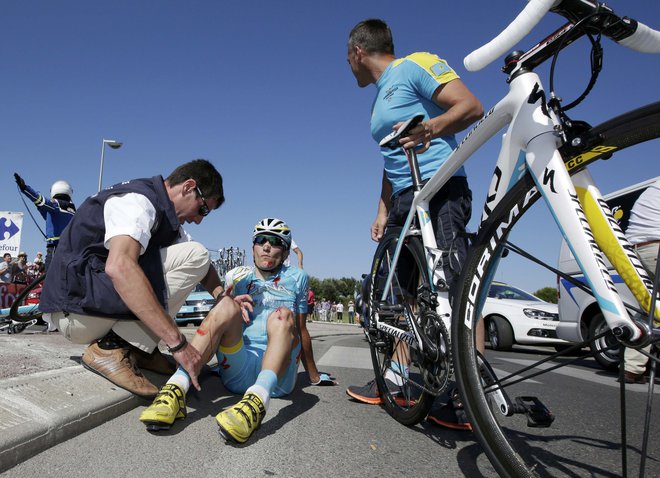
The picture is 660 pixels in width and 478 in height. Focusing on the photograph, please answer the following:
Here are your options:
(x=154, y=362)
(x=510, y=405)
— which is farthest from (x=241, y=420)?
(x=154, y=362)

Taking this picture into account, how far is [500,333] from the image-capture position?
8875 millimetres

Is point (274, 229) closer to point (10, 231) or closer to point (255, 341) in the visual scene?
point (255, 341)

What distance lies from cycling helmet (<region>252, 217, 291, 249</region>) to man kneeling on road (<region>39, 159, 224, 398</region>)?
1.81ft

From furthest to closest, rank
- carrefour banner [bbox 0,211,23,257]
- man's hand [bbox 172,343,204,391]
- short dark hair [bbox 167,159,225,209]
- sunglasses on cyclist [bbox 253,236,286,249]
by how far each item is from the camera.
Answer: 1. carrefour banner [bbox 0,211,23,257]
2. sunglasses on cyclist [bbox 253,236,286,249]
3. short dark hair [bbox 167,159,225,209]
4. man's hand [bbox 172,343,204,391]

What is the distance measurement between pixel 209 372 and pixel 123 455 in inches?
66.6

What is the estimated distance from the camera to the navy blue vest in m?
2.38

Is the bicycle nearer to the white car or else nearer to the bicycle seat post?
the bicycle seat post

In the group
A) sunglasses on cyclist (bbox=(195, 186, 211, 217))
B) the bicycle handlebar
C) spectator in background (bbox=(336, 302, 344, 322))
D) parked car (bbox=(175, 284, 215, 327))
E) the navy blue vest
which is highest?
the bicycle handlebar

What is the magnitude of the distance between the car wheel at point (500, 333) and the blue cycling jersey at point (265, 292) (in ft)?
22.1

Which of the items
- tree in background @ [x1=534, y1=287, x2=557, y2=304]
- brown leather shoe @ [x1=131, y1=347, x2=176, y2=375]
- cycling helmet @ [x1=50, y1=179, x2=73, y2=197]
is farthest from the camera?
tree in background @ [x1=534, y1=287, x2=557, y2=304]

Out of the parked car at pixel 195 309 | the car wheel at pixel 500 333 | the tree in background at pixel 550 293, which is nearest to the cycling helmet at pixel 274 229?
the tree in background at pixel 550 293

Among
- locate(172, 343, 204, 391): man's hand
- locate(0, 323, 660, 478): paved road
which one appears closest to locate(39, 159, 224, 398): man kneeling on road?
locate(172, 343, 204, 391): man's hand

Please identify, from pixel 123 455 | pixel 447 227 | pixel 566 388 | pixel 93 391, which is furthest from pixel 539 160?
pixel 566 388

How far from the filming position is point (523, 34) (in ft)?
4.24
